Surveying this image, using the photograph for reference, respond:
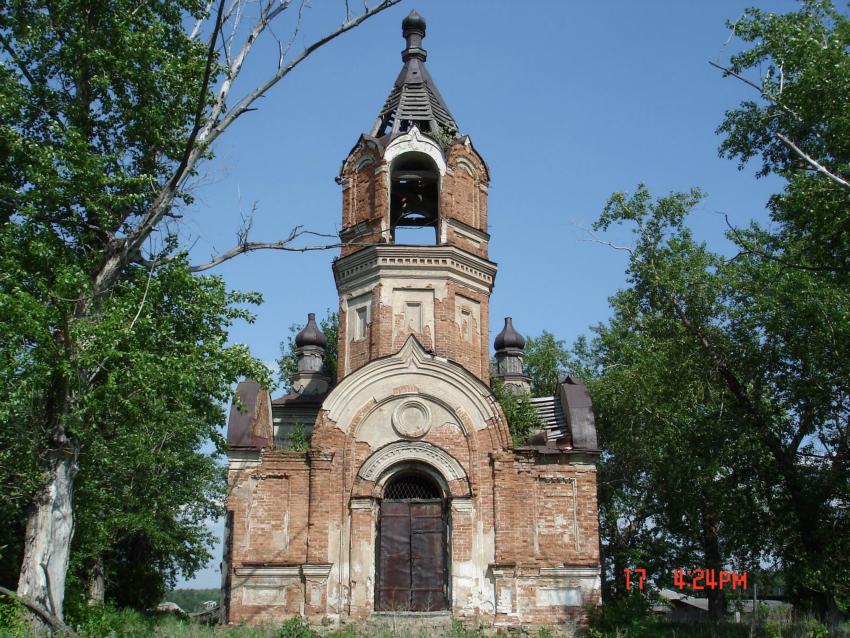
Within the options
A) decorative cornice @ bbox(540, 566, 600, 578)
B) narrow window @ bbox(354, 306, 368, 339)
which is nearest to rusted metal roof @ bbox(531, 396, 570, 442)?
decorative cornice @ bbox(540, 566, 600, 578)

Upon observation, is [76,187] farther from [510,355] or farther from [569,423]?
[510,355]

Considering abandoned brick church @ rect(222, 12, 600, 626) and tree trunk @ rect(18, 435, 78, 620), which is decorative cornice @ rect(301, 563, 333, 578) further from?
tree trunk @ rect(18, 435, 78, 620)

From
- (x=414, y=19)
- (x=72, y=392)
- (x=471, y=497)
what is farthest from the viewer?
(x=414, y=19)

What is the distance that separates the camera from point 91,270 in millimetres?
11883

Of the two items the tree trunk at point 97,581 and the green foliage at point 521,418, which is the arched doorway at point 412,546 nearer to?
the green foliage at point 521,418

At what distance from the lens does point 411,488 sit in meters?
15.6

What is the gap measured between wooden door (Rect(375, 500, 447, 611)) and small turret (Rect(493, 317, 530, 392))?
46.6 ft

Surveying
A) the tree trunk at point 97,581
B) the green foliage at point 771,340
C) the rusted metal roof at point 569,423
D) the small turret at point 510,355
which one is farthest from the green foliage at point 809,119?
the tree trunk at point 97,581

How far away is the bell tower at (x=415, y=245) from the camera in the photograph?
654 inches

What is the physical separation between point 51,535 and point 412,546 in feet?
20.9

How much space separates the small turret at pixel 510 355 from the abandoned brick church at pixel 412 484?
40.0 feet

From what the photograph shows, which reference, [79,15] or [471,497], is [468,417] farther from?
[79,15]

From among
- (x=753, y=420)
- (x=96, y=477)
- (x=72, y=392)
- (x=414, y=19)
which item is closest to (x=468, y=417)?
(x=753, y=420)

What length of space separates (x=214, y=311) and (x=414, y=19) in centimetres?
1163
